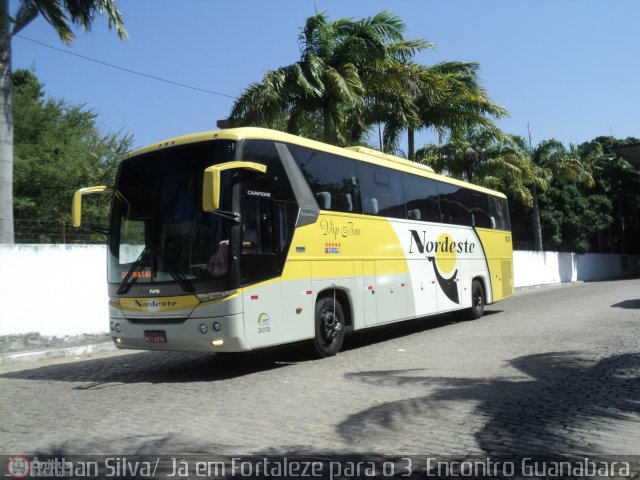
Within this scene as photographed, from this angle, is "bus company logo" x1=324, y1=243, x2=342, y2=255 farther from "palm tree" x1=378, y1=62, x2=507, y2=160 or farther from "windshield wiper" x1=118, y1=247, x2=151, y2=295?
"palm tree" x1=378, y1=62, x2=507, y2=160

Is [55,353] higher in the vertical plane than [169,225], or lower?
lower

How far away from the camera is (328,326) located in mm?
10094

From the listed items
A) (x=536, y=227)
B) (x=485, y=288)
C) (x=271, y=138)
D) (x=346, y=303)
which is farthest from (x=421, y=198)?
(x=536, y=227)

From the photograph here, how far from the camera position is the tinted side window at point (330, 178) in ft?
32.3

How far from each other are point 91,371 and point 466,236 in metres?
9.85

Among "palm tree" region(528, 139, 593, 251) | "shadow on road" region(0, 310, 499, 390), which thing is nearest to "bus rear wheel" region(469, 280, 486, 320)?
"shadow on road" region(0, 310, 499, 390)

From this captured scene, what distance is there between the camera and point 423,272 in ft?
43.2

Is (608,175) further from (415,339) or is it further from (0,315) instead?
(0,315)

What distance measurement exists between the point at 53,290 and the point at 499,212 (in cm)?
1271

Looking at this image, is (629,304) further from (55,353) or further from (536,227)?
(536,227)

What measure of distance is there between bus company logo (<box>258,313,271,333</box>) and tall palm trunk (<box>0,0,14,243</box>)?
692 centimetres

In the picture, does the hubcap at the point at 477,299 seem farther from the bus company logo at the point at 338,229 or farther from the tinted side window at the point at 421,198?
the bus company logo at the point at 338,229

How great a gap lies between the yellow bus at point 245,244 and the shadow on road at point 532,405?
71.6 inches

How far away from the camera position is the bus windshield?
8.17 metres
